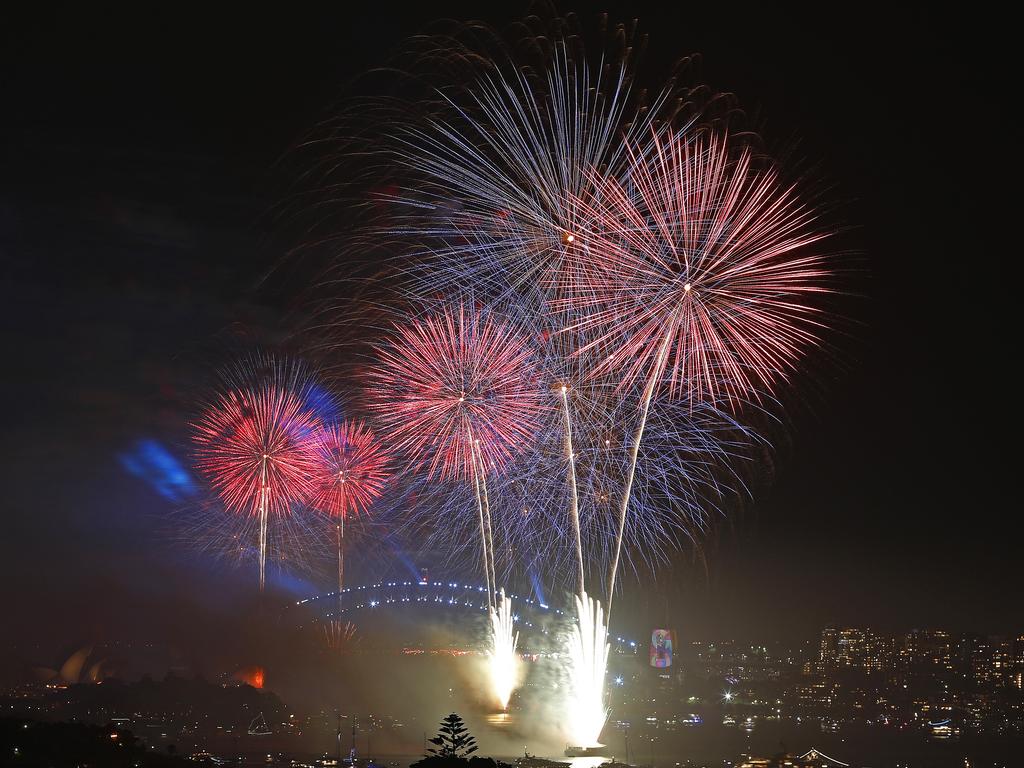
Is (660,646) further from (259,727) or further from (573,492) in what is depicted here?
(573,492)

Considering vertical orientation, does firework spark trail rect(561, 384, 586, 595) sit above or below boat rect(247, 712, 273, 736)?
above

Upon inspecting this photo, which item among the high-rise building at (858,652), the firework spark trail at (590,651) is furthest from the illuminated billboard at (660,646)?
the firework spark trail at (590,651)

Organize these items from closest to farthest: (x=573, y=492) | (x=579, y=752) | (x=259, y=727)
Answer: (x=573, y=492)
(x=579, y=752)
(x=259, y=727)

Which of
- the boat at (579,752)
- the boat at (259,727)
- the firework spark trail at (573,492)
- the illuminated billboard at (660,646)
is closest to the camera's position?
the firework spark trail at (573,492)

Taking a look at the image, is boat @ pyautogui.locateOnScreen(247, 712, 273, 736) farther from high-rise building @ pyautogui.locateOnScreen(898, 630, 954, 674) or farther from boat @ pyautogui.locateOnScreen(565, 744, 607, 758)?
high-rise building @ pyautogui.locateOnScreen(898, 630, 954, 674)

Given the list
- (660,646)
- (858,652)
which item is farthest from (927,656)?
(660,646)

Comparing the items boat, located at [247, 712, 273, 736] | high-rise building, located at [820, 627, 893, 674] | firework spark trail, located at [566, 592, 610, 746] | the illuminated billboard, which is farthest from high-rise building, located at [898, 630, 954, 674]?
firework spark trail, located at [566, 592, 610, 746]

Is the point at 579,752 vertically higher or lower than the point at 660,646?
lower

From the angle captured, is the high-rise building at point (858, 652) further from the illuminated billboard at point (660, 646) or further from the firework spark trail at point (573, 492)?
the firework spark trail at point (573, 492)
